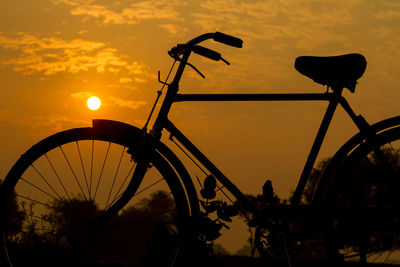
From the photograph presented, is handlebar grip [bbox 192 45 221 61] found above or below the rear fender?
above

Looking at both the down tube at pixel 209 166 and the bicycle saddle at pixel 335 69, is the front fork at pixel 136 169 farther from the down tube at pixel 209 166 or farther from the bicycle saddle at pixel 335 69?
the bicycle saddle at pixel 335 69

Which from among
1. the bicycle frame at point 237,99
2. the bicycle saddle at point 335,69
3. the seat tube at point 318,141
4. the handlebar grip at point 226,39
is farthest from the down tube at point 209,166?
the bicycle saddle at point 335,69

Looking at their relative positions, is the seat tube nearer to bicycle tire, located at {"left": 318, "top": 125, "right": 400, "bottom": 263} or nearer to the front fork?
bicycle tire, located at {"left": 318, "top": 125, "right": 400, "bottom": 263}

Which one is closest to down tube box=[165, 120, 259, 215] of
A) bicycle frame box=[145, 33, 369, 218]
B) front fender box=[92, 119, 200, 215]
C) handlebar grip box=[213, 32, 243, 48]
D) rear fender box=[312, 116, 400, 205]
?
bicycle frame box=[145, 33, 369, 218]

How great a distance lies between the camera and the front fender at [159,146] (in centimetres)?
354

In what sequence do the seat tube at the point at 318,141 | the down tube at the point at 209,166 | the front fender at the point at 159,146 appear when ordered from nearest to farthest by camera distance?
1. the front fender at the point at 159,146
2. the down tube at the point at 209,166
3. the seat tube at the point at 318,141

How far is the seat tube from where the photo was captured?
3770 millimetres

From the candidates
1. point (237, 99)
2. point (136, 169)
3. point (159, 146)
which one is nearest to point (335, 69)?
point (237, 99)

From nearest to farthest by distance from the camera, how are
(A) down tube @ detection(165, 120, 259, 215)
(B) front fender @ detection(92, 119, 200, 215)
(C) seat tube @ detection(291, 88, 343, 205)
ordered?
(B) front fender @ detection(92, 119, 200, 215), (A) down tube @ detection(165, 120, 259, 215), (C) seat tube @ detection(291, 88, 343, 205)

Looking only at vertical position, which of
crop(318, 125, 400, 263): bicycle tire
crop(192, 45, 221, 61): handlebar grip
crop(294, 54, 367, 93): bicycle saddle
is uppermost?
crop(192, 45, 221, 61): handlebar grip

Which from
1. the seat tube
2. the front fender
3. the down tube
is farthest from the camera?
the seat tube

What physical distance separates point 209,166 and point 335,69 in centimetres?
113

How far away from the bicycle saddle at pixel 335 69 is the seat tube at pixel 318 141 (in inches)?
3.2

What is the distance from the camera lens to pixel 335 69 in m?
3.70
